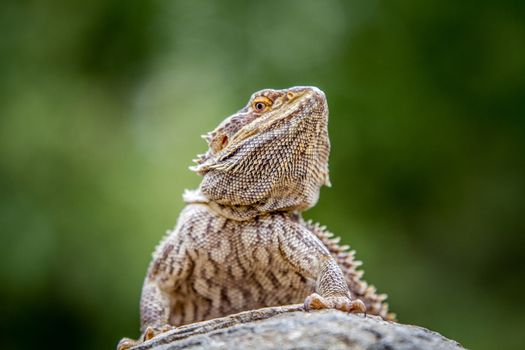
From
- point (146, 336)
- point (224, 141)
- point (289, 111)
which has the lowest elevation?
point (146, 336)

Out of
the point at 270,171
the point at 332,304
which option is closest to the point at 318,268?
the point at 332,304

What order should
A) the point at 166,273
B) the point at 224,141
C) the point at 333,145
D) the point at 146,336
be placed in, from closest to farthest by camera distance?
the point at 146,336 → the point at 166,273 → the point at 224,141 → the point at 333,145

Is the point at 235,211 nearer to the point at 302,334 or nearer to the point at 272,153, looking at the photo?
the point at 272,153

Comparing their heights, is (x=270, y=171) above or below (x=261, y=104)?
below

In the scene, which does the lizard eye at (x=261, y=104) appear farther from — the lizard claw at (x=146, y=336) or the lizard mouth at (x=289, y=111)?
the lizard claw at (x=146, y=336)

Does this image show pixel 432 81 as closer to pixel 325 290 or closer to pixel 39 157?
pixel 39 157

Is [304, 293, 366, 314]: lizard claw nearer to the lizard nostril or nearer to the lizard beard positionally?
the lizard beard

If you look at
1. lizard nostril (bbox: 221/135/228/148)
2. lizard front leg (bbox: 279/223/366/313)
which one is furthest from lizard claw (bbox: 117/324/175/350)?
lizard nostril (bbox: 221/135/228/148)
